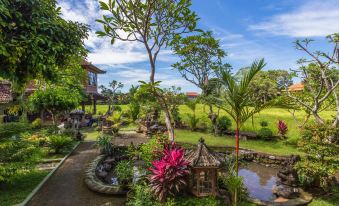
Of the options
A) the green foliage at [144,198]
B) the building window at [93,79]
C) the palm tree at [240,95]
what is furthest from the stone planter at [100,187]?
the building window at [93,79]

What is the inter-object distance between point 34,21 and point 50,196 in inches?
207

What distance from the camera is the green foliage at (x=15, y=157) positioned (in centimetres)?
608

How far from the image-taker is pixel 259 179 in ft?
28.4

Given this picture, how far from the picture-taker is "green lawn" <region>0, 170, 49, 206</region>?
19.1ft

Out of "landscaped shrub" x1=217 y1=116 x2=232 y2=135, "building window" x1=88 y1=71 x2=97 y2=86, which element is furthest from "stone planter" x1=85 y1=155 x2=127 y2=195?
"building window" x1=88 y1=71 x2=97 y2=86

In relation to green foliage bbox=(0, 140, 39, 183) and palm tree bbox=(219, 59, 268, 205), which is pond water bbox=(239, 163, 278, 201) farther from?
green foliage bbox=(0, 140, 39, 183)

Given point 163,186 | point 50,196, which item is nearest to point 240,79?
point 163,186

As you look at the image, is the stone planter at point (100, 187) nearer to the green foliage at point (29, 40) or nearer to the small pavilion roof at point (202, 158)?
the small pavilion roof at point (202, 158)

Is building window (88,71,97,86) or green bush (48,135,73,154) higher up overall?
building window (88,71,97,86)

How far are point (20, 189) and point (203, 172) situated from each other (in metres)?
6.01

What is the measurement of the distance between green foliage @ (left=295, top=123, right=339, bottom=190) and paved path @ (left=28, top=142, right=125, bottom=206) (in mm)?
6062

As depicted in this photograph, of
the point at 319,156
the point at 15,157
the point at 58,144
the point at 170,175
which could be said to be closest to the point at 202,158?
the point at 170,175

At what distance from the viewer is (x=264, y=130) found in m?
14.6

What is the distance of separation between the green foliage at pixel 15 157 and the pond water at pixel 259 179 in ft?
24.6
